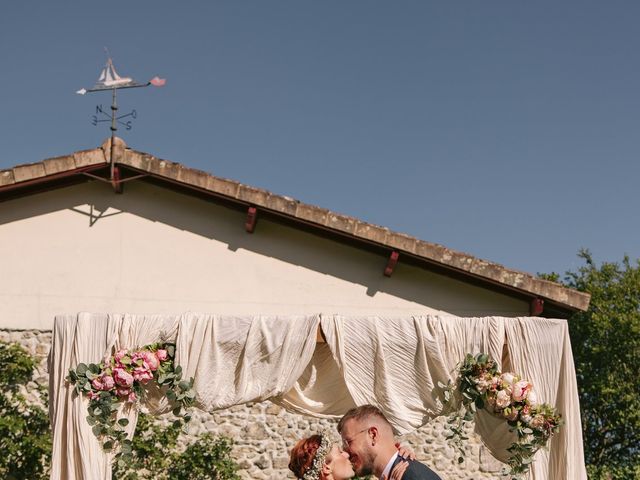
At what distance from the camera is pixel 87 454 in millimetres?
4645

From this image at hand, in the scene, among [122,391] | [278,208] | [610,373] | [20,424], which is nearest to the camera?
[122,391]

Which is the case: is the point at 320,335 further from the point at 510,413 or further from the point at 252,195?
the point at 252,195

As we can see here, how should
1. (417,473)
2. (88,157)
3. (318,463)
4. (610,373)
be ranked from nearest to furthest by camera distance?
(417,473), (318,463), (88,157), (610,373)

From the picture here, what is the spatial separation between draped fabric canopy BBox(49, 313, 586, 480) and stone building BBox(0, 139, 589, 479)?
2.60m

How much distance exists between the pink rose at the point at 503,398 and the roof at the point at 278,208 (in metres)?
2.83

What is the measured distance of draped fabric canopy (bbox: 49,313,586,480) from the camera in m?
4.87

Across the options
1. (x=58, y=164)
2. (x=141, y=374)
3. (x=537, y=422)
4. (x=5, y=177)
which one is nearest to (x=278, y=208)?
(x=58, y=164)

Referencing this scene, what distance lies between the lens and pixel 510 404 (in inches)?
186

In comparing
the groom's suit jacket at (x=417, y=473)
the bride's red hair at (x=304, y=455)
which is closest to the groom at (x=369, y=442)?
the groom's suit jacket at (x=417, y=473)

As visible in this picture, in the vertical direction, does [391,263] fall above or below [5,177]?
above

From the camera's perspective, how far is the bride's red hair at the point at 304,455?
14.8 feet

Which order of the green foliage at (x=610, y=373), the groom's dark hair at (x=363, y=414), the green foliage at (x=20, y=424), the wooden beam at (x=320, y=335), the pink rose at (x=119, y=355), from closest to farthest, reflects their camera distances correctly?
the groom's dark hair at (x=363, y=414)
the pink rose at (x=119, y=355)
the wooden beam at (x=320, y=335)
the green foliage at (x=20, y=424)
the green foliage at (x=610, y=373)

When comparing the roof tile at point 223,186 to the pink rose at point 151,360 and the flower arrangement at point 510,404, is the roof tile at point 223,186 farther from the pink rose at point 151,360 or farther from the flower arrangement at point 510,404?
the flower arrangement at point 510,404

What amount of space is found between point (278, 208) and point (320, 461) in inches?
141
